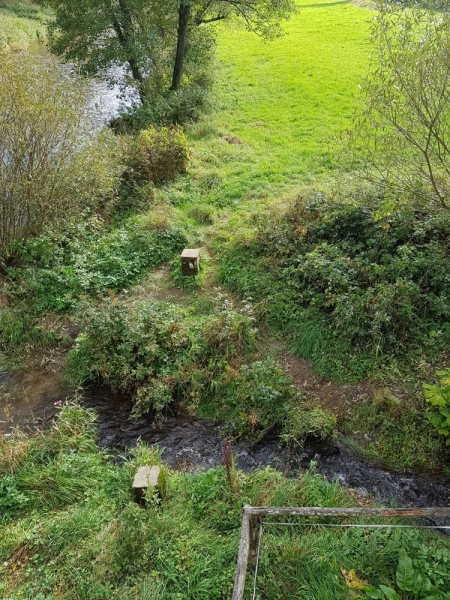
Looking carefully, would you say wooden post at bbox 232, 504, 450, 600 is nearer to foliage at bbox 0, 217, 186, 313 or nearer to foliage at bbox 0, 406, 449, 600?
foliage at bbox 0, 406, 449, 600

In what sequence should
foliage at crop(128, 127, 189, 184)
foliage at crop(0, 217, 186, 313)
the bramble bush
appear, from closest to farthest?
the bramble bush
foliage at crop(0, 217, 186, 313)
foliage at crop(128, 127, 189, 184)

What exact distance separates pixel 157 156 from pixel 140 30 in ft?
18.7

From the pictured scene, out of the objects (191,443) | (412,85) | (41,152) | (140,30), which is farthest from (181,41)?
(191,443)

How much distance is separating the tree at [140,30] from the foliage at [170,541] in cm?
1242

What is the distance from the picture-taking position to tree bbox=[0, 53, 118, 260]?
7.58 metres

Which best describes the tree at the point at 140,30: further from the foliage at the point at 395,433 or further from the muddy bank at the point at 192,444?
the foliage at the point at 395,433

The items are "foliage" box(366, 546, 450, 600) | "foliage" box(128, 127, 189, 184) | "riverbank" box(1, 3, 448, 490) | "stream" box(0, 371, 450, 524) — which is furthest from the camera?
"foliage" box(128, 127, 189, 184)

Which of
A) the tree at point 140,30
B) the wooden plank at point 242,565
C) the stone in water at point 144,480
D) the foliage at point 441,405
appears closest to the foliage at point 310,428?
the foliage at point 441,405

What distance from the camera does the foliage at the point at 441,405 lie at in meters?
5.05

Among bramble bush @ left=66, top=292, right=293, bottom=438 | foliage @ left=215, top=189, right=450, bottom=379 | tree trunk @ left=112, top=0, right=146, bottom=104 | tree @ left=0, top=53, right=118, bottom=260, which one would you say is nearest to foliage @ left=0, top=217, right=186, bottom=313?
tree @ left=0, top=53, right=118, bottom=260

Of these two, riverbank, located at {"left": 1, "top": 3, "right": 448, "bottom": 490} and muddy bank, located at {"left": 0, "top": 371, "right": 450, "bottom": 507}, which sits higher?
riverbank, located at {"left": 1, "top": 3, "right": 448, "bottom": 490}

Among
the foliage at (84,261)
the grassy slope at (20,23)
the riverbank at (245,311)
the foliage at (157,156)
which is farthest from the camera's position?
the grassy slope at (20,23)

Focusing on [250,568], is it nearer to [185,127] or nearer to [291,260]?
[291,260]

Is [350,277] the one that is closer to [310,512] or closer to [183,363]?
[183,363]
